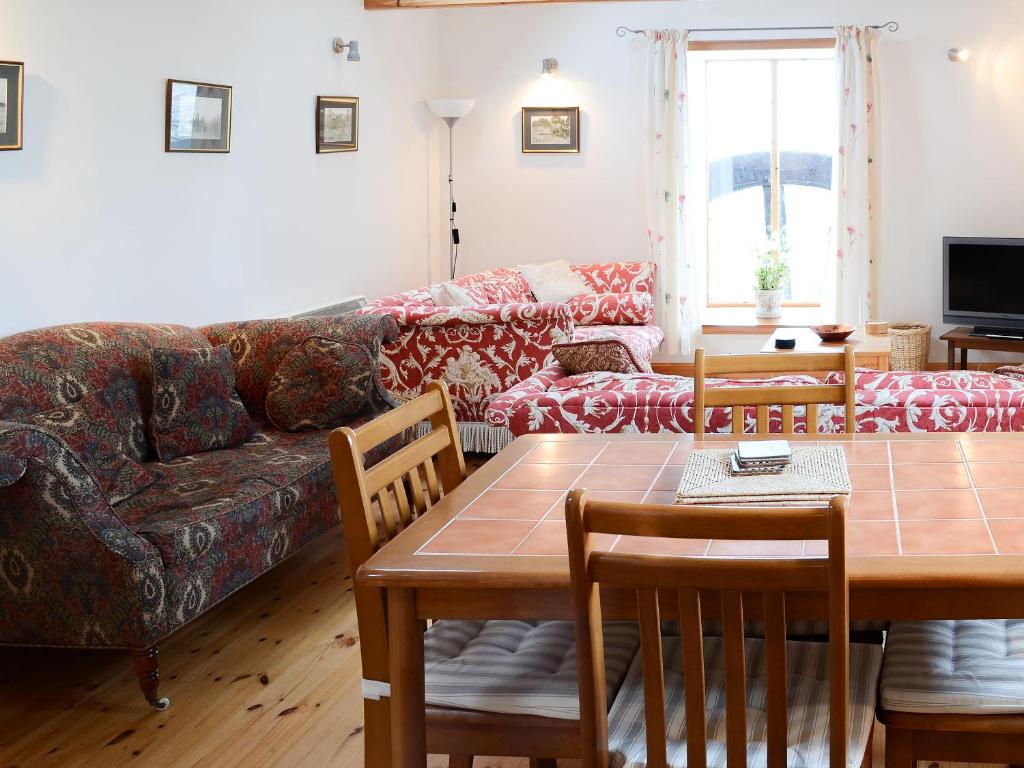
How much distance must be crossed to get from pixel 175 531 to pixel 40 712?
1.98 ft

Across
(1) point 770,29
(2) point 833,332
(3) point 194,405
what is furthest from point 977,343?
(3) point 194,405

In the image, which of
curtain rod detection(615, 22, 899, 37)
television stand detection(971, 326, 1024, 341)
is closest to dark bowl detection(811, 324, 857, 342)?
television stand detection(971, 326, 1024, 341)

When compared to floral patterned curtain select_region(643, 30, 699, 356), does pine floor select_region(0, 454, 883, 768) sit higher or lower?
lower

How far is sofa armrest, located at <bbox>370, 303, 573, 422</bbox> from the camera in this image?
547cm

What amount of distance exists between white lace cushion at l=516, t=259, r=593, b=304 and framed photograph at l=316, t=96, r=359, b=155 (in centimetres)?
167

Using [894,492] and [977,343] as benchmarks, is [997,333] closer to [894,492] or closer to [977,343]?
[977,343]

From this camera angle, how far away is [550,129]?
8438mm

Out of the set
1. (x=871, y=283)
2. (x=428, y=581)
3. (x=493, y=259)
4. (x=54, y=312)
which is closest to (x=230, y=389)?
(x=54, y=312)

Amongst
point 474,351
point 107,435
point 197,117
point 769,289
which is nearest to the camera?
point 107,435

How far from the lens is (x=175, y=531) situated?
124 inches

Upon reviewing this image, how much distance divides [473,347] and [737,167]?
3.78 m

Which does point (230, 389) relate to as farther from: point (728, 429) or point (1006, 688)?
point (1006, 688)

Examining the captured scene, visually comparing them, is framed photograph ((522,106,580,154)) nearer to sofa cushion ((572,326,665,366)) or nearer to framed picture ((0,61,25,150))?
sofa cushion ((572,326,665,366))

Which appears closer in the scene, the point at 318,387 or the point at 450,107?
the point at 318,387
